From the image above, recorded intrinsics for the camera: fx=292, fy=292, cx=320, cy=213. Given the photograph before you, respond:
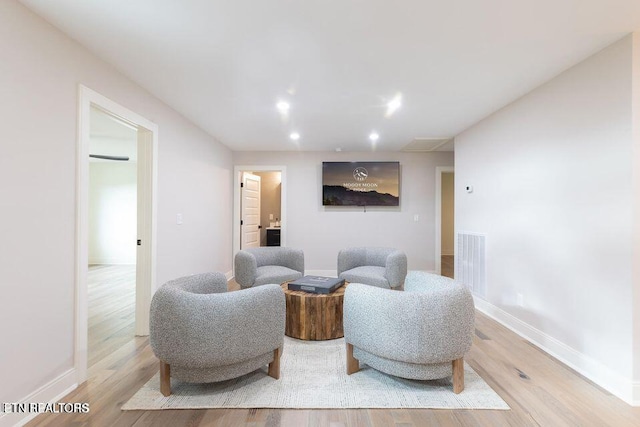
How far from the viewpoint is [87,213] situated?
85.7 inches

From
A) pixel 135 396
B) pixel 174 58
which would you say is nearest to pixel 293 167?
pixel 174 58

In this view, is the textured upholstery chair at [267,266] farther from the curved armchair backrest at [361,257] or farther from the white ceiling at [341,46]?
the white ceiling at [341,46]

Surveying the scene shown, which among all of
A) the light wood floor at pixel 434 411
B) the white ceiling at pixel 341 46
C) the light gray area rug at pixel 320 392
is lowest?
the light wood floor at pixel 434 411

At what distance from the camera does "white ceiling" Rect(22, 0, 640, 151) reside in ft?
5.65

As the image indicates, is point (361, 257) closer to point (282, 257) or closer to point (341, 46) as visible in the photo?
point (282, 257)

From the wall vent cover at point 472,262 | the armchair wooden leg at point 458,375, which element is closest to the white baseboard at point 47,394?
the armchair wooden leg at point 458,375

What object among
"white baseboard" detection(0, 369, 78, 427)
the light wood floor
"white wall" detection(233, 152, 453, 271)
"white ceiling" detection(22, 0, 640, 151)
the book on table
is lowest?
the light wood floor

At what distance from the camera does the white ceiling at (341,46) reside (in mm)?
1723

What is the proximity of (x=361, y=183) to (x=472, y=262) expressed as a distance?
7.83ft

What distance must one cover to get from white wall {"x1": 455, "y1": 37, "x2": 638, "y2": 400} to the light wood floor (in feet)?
0.82

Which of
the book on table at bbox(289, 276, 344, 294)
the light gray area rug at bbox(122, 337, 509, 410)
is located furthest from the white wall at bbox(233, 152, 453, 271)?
the light gray area rug at bbox(122, 337, 509, 410)

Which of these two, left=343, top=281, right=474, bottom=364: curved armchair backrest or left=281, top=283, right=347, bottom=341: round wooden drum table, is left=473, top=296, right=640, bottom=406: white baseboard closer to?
left=343, top=281, right=474, bottom=364: curved armchair backrest

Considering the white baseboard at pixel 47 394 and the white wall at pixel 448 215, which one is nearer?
the white baseboard at pixel 47 394

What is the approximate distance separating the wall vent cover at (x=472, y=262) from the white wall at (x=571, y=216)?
18cm
